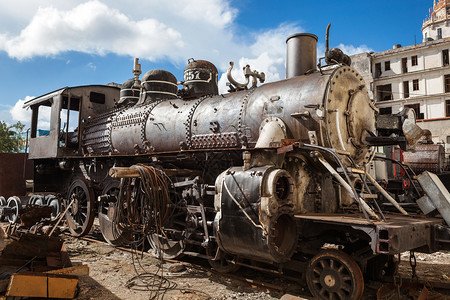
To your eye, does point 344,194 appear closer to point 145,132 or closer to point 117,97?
point 145,132

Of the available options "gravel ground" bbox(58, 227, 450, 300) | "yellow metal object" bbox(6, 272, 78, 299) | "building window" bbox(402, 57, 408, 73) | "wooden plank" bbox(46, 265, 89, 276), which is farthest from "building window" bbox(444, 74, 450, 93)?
"yellow metal object" bbox(6, 272, 78, 299)

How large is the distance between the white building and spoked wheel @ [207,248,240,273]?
2513cm

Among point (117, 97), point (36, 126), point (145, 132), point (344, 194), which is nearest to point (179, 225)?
point (145, 132)

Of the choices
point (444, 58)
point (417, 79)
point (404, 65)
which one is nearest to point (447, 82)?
point (444, 58)

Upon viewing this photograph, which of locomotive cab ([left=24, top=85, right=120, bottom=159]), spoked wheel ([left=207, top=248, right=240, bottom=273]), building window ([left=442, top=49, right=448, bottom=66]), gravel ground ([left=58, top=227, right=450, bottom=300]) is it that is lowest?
gravel ground ([left=58, top=227, right=450, bottom=300])

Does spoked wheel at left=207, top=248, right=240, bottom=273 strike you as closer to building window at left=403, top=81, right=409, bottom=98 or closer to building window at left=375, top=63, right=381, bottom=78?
building window at left=403, top=81, right=409, bottom=98

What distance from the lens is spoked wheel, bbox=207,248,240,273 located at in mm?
4684

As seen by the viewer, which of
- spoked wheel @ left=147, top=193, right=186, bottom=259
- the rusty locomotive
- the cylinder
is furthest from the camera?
spoked wheel @ left=147, top=193, right=186, bottom=259

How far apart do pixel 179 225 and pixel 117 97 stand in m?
4.89

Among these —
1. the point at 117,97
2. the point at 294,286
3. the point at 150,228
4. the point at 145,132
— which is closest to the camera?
the point at 294,286

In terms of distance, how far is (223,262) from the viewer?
195 inches

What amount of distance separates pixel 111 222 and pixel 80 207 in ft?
4.83

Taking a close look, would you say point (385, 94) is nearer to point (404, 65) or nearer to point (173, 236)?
point (404, 65)

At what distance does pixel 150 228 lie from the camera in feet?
17.4
